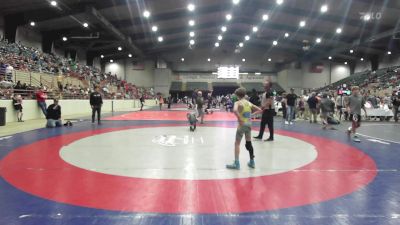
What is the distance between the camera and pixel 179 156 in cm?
684

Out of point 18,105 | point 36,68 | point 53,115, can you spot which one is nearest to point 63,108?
point 36,68

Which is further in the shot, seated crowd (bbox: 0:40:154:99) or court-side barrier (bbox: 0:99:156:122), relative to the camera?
seated crowd (bbox: 0:40:154:99)

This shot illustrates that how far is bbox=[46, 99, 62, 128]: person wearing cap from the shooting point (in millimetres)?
12469

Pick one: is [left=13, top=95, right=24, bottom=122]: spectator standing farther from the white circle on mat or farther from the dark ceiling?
the dark ceiling

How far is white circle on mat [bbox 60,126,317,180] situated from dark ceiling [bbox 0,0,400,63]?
686 inches

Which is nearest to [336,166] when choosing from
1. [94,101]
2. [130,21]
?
[94,101]

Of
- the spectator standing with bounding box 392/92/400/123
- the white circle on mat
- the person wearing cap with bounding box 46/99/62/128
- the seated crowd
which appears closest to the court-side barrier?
the seated crowd

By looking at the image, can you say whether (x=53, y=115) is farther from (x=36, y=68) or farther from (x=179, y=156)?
(x=36, y=68)

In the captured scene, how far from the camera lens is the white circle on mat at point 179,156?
5.50 metres

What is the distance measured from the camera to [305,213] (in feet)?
11.9

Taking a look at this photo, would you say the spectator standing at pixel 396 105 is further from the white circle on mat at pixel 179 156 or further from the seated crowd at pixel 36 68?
the seated crowd at pixel 36 68

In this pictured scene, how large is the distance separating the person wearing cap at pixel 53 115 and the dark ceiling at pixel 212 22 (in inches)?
486

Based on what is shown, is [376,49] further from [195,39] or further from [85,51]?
[85,51]

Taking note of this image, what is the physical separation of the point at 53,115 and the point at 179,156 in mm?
7957
